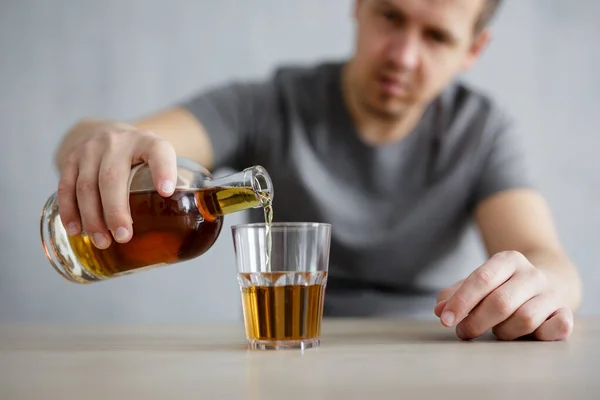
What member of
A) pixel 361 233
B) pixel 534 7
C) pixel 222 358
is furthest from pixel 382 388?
pixel 534 7

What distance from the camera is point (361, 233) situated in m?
1.70

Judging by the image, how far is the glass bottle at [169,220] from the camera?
800 millimetres

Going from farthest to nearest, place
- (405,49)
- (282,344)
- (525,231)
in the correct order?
(405,49) < (525,231) < (282,344)

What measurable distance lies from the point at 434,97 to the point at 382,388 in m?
1.41

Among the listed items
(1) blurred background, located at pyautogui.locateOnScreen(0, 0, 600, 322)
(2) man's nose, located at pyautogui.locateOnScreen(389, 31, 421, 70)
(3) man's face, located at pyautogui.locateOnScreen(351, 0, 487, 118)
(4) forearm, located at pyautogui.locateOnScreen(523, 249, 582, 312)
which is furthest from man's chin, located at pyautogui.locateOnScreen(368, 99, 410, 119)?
(1) blurred background, located at pyautogui.locateOnScreen(0, 0, 600, 322)

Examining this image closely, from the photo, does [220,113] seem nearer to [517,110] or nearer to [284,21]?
[284,21]

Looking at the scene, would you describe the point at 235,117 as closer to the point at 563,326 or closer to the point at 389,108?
the point at 389,108

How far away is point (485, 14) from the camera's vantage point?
1753mm

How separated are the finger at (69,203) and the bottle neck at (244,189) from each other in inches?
6.7

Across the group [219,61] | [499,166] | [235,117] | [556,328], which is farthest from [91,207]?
[219,61]

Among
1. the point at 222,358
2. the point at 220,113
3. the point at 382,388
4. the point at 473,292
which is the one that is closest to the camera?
the point at 382,388

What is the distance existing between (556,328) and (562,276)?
1.14ft

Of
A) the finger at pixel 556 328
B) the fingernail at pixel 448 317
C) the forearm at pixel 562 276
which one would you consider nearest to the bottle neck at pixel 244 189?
the fingernail at pixel 448 317

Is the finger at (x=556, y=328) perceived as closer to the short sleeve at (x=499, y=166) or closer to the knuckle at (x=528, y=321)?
the knuckle at (x=528, y=321)
